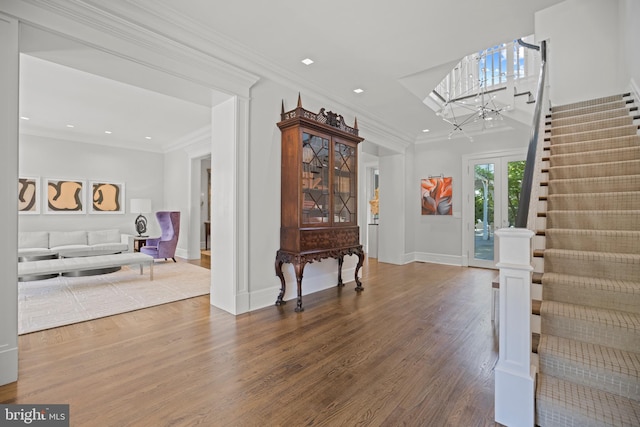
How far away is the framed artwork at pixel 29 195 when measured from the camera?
237 inches

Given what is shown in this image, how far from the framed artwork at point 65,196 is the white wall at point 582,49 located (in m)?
9.55

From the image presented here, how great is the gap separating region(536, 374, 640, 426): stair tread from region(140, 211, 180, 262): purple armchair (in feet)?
22.0

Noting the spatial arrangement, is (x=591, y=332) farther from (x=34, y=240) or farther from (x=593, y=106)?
(x=34, y=240)

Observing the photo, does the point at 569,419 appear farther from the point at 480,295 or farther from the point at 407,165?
the point at 407,165

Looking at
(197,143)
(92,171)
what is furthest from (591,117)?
(92,171)

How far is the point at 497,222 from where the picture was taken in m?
5.77

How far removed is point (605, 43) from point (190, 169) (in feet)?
27.5

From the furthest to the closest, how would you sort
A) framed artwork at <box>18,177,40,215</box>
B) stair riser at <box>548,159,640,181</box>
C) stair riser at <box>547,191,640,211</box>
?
framed artwork at <box>18,177,40,215</box>
stair riser at <box>548,159,640,181</box>
stair riser at <box>547,191,640,211</box>

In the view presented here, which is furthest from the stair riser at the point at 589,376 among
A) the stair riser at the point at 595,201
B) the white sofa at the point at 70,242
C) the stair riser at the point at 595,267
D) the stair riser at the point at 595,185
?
the white sofa at the point at 70,242

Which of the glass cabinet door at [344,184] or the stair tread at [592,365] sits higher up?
the glass cabinet door at [344,184]

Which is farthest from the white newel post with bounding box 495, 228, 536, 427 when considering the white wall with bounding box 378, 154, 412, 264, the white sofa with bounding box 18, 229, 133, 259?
the white sofa with bounding box 18, 229, 133, 259

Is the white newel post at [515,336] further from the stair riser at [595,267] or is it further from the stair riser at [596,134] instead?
the stair riser at [596,134]

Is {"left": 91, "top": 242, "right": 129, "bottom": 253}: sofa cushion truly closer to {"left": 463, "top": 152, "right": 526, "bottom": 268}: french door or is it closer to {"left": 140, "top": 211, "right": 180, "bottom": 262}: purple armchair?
{"left": 140, "top": 211, "right": 180, "bottom": 262}: purple armchair

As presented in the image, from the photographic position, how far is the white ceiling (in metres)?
2.54
